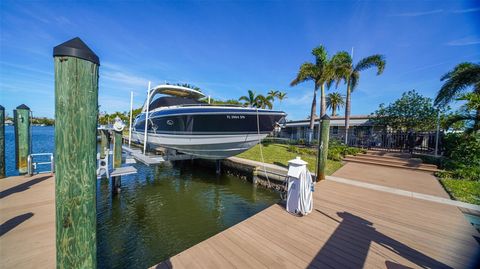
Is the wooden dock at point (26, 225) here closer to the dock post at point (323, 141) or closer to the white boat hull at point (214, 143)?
the white boat hull at point (214, 143)

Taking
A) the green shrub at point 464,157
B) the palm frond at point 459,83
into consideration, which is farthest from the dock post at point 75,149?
the palm frond at point 459,83

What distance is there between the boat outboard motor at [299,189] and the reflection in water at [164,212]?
2.37m

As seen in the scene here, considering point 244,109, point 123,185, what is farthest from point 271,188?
point 123,185

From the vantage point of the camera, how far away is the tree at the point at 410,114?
14.8 metres

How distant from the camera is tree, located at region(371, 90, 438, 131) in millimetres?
14828

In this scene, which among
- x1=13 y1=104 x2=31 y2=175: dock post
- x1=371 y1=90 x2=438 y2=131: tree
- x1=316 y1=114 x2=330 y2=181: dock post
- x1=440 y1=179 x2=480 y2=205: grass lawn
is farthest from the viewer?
x1=371 y1=90 x2=438 y2=131: tree

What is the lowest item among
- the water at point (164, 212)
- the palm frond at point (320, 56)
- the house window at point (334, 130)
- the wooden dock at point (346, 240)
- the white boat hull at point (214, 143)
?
the water at point (164, 212)

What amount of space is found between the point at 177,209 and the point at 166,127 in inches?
155

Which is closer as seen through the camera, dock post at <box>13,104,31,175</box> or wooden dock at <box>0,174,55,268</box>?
wooden dock at <box>0,174,55,268</box>

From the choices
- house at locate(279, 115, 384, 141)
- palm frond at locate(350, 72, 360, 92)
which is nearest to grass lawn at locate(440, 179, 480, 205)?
house at locate(279, 115, 384, 141)

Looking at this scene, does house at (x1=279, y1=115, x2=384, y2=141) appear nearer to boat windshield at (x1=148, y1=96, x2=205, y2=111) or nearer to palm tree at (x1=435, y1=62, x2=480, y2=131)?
palm tree at (x1=435, y1=62, x2=480, y2=131)

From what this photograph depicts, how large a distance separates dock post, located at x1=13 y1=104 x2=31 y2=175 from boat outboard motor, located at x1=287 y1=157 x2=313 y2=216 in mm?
8685

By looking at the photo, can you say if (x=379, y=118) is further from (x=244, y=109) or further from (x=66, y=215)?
(x=66, y=215)

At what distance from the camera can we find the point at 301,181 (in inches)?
161
